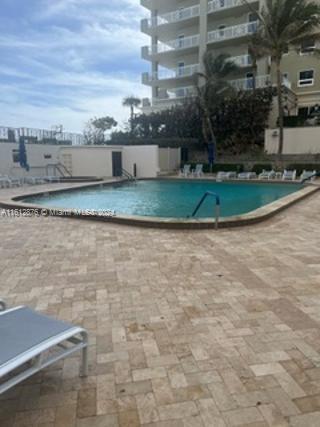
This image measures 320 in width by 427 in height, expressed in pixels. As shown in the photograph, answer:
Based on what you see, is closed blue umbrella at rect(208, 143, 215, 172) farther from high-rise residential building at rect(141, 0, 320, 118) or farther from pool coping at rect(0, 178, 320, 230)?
pool coping at rect(0, 178, 320, 230)

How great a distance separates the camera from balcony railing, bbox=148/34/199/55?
26625 millimetres

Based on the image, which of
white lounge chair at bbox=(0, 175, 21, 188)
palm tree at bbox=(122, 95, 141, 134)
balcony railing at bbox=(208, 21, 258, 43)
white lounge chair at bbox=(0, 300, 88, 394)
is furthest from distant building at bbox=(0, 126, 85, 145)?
white lounge chair at bbox=(0, 300, 88, 394)

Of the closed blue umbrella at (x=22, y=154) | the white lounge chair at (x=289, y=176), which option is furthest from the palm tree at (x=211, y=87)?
the closed blue umbrella at (x=22, y=154)

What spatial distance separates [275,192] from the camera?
44.4 feet

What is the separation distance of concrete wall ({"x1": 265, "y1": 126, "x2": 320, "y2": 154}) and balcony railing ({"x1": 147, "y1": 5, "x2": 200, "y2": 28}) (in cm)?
1326

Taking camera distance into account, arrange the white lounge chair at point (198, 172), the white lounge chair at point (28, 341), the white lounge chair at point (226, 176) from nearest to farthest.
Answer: the white lounge chair at point (28, 341) < the white lounge chair at point (226, 176) < the white lounge chair at point (198, 172)

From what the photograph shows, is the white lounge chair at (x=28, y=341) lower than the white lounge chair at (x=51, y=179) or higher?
higher

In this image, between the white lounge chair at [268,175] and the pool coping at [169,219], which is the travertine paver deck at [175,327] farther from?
the white lounge chair at [268,175]

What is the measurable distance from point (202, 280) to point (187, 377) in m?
1.75

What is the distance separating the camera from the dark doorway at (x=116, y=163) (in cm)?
2056

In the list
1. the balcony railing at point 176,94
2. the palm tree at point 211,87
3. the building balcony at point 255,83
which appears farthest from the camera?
the balcony railing at point 176,94

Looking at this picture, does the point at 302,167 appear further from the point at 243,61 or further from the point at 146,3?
the point at 146,3

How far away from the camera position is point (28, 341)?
1.93 meters

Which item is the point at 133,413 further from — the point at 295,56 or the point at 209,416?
the point at 295,56
